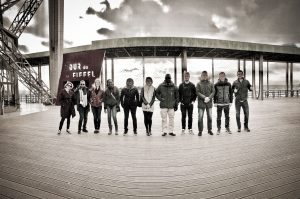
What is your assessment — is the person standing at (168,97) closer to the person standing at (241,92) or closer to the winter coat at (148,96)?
the winter coat at (148,96)

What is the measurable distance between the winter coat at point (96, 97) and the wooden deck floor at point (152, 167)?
1344mm

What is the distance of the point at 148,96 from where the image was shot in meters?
5.35

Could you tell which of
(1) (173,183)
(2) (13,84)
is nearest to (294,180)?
(1) (173,183)

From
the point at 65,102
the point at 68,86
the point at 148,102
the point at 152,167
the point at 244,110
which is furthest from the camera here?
the point at 68,86

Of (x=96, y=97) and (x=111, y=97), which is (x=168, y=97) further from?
(x=96, y=97)

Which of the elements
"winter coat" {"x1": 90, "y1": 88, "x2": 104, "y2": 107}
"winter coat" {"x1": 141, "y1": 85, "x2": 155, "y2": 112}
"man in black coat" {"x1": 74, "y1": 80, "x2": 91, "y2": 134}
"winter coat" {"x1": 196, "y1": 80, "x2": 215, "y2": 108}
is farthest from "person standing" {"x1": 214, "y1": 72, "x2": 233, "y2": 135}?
"man in black coat" {"x1": 74, "y1": 80, "x2": 91, "y2": 134}

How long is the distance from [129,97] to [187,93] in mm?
1708

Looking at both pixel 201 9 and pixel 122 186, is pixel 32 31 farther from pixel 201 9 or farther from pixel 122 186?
pixel 122 186

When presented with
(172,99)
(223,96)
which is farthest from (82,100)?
(223,96)

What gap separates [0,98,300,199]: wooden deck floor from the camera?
211 centimetres

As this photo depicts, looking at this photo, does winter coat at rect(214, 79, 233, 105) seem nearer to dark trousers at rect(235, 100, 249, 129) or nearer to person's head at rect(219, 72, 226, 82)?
person's head at rect(219, 72, 226, 82)

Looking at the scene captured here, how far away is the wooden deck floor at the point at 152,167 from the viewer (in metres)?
2.11

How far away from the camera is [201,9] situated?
1875 cm

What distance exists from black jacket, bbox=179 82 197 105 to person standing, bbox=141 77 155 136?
2.75 ft
